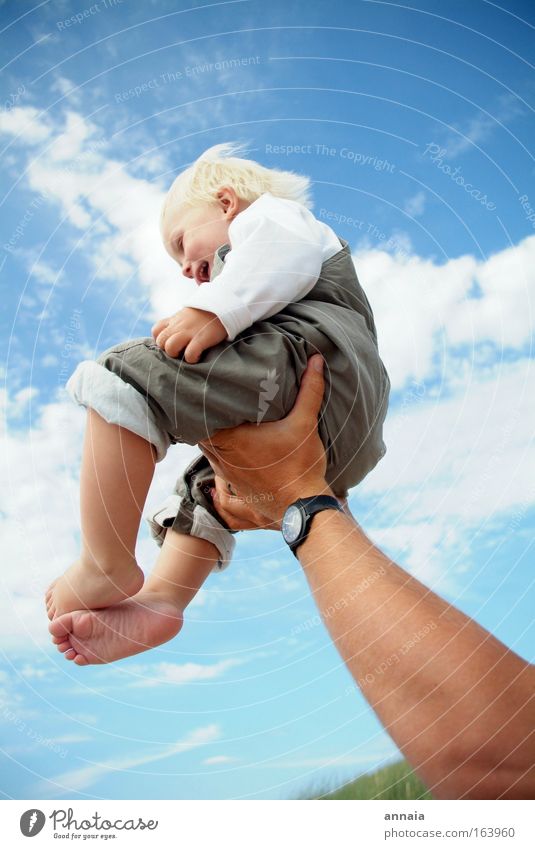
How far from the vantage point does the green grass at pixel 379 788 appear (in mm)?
1103

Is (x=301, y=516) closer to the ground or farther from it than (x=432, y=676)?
farther from it

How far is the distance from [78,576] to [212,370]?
1.17ft

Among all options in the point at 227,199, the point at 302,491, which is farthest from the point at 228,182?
the point at 302,491

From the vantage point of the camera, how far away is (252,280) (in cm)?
96

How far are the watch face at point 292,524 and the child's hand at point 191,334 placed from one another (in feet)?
0.76

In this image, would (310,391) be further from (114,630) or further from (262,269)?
(114,630)

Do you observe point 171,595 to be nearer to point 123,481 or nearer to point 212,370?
point 123,481

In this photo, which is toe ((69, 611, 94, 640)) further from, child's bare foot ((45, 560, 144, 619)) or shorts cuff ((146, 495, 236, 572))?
shorts cuff ((146, 495, 236, 572))

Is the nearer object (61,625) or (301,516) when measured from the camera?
(301,516)

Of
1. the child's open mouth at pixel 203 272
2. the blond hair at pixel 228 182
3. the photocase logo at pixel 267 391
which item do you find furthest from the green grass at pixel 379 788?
the blond hair at pixel 228 182

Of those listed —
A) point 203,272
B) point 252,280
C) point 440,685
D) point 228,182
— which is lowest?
point 440,685

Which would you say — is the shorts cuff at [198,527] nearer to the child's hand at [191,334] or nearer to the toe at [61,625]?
the toe at [61,625]
